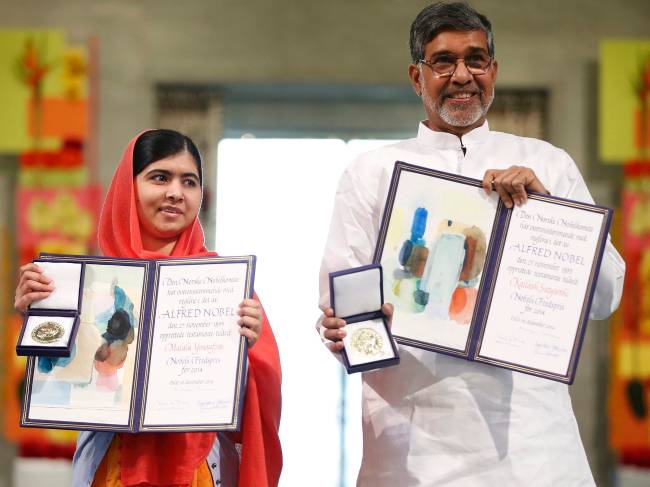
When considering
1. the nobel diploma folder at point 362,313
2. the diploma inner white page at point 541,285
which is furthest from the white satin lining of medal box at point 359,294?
the diploma inner white page at point 541,285

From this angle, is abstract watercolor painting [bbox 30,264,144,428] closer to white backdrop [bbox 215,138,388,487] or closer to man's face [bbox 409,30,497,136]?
man's face [bbox 409,30,497,136]

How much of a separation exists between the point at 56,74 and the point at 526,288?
14.3 feet

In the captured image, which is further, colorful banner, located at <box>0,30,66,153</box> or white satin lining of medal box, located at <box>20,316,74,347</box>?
colorful banner, located at <box>0,30,66,153</box>

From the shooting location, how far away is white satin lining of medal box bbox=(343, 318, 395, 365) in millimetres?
2039

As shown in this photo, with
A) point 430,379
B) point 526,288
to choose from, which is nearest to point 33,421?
point 430,379

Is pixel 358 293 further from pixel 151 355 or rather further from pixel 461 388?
pixel 151 355

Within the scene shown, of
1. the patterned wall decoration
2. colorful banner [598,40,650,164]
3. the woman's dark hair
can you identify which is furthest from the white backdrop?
the woman's dark hair

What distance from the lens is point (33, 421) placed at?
2084 mm

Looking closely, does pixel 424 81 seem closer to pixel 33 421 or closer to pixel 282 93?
pixel 33 421

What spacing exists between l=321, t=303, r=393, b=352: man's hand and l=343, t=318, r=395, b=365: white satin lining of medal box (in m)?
0.01

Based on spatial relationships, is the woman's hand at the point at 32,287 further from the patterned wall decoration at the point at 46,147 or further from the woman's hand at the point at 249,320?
the patterned wall decoration at the point at 46,147

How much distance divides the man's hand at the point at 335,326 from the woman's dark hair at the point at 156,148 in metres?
0.57

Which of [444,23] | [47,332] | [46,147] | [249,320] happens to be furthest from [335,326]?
[46,147]

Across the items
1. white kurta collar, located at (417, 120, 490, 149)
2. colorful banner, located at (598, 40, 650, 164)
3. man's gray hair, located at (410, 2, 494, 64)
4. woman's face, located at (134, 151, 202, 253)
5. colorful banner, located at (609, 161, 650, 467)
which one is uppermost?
colorful banner, located at (598, 40, 650, 164)
